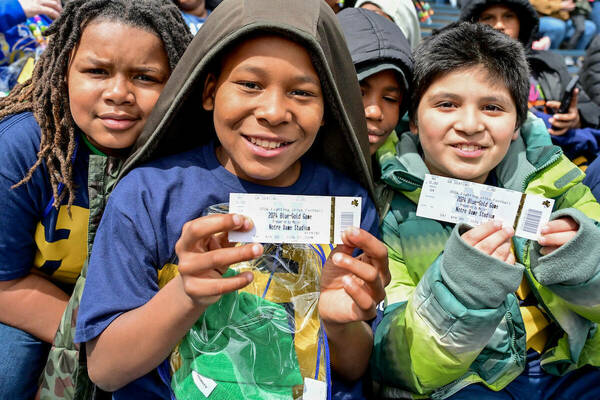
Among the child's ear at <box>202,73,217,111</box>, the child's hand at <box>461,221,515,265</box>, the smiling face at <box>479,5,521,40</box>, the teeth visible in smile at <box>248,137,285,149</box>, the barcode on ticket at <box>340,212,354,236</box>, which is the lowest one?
the child's hand at <box>461,221,515,265</box>

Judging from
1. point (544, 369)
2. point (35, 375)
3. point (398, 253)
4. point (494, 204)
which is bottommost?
point (35, 375)

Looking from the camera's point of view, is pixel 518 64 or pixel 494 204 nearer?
pixel 494 204

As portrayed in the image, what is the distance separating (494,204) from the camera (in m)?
1.62

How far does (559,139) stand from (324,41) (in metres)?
2.35

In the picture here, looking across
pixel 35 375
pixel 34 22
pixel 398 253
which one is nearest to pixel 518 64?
pixel 398 253

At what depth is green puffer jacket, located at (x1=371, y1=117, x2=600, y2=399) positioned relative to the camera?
1437 mm

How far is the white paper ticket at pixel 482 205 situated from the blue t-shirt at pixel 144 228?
25cm

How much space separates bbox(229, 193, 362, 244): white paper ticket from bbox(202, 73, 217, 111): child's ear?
423mm

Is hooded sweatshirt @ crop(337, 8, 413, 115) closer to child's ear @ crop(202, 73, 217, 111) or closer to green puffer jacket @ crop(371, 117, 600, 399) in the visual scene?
green puffer jacket @ crop(371, 117, 600, 399)

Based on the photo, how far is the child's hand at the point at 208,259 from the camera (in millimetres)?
1246

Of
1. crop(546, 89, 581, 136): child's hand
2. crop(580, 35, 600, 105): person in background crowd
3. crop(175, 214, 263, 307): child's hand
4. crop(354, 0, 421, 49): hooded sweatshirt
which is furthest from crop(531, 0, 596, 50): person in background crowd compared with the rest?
crop(175, 214, 263, 307): child's hand

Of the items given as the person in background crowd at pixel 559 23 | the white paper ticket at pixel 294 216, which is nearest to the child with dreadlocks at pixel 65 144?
the white paper ticket at pixel 294 216

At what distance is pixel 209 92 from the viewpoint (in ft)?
5.37

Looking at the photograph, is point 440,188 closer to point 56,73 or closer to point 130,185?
point 130,185
